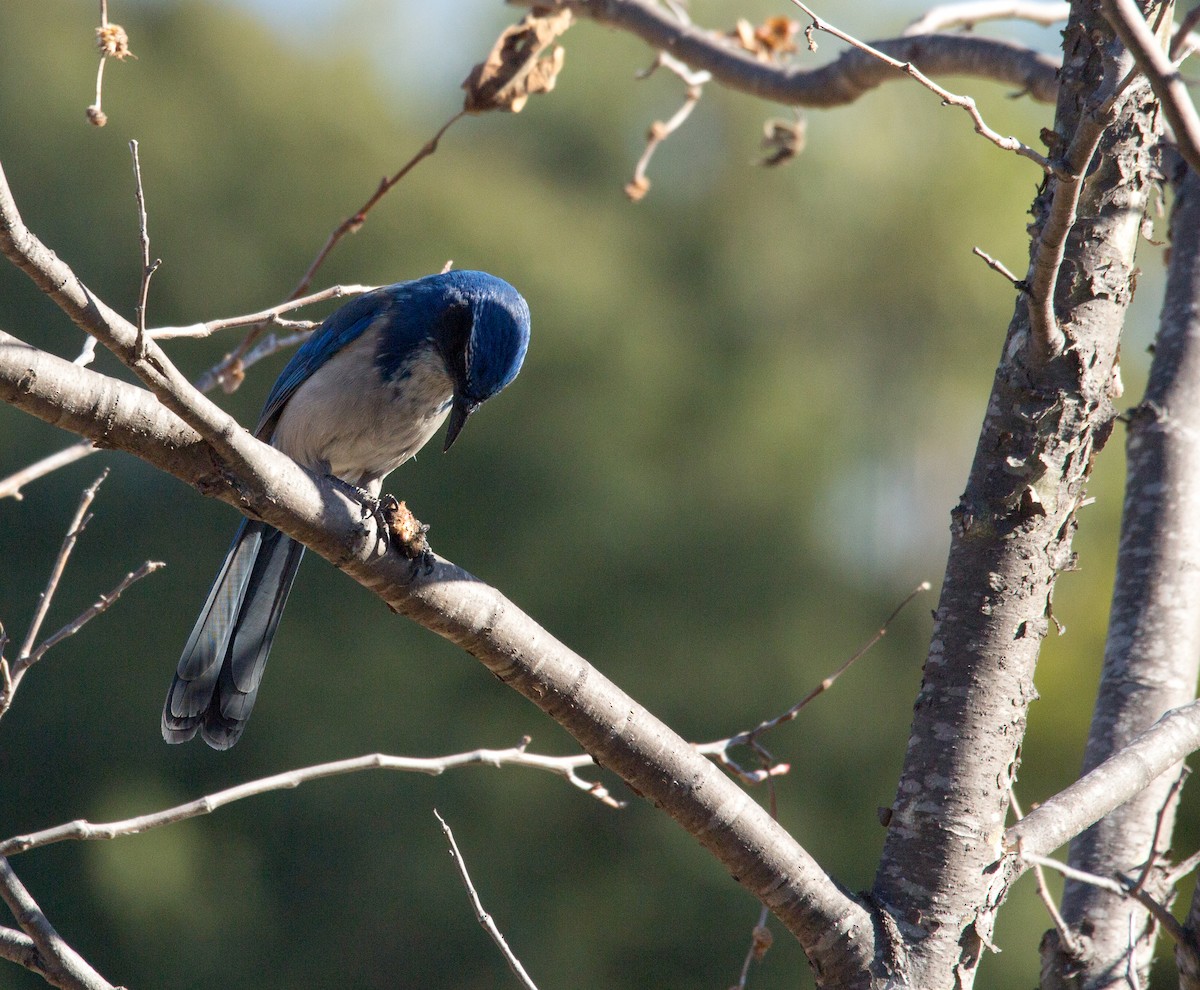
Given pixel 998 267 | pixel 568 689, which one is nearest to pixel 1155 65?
pixel 998 267

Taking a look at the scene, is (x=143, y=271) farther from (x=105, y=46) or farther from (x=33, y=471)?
(x=33, y=471)

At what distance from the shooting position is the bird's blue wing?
4.14m

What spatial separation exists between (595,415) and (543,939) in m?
4.40

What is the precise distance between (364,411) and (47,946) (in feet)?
6.73

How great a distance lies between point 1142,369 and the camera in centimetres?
1009

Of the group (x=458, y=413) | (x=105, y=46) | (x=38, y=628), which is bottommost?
(x=38, y=628)

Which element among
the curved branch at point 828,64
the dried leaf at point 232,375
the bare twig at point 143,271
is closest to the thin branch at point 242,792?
the bare twig at point 143,271

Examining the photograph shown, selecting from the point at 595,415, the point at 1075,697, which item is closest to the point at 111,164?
the point at 595,415

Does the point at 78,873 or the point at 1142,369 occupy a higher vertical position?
the point at 1142,369

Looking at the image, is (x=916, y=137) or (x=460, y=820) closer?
(x=460, y=820)

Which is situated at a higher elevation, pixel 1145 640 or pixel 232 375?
pixel 232 375

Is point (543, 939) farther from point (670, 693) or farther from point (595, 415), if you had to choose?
point (595, 415)

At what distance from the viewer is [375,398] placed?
12.5 feet

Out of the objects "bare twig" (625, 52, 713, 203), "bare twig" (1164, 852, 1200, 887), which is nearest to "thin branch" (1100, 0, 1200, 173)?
"bare twig" (1164, 852, 1200, 887)
